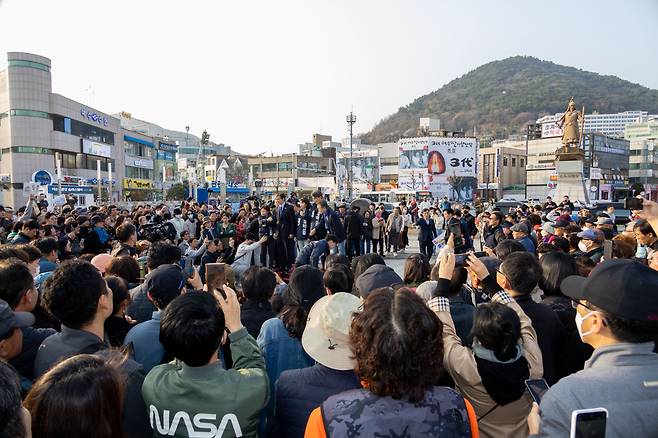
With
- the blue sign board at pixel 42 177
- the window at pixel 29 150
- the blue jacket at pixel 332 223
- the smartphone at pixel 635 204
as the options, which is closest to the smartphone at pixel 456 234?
the blue jacket at pixel 332 223

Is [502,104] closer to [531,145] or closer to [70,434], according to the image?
[531,145]

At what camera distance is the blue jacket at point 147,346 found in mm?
2666

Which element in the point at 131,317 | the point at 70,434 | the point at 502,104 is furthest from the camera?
the point at 502,104

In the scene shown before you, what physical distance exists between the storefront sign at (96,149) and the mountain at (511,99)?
93996 mm

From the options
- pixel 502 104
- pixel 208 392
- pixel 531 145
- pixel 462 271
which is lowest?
pixel 208 392

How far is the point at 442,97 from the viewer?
565 feet

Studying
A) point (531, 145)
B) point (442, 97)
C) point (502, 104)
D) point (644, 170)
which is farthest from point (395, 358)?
point (442, 97)

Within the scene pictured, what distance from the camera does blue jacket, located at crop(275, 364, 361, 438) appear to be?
6.56 feet

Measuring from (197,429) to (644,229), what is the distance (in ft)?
20.8

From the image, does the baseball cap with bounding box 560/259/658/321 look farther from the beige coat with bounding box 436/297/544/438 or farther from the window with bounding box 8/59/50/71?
the window with bounding box 8/59/50/71

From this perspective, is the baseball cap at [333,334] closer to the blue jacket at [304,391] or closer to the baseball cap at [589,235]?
the blue jacket at [304,391]

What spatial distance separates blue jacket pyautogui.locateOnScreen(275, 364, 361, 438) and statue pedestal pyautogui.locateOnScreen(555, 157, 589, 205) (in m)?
22.4

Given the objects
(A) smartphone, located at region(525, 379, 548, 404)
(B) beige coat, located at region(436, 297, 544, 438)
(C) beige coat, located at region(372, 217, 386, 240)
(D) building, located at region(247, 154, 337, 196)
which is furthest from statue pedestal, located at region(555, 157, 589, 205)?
(D) building, located at region(247, 154, 337, 196)

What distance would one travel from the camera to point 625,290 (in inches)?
65.1
